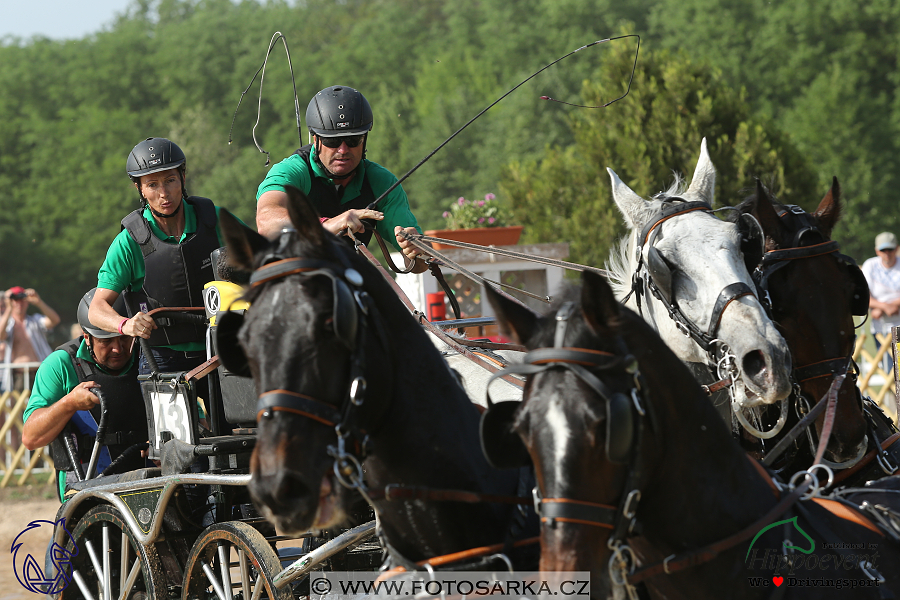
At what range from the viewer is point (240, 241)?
2.52 metres

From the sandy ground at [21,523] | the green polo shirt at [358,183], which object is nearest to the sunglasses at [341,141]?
the green polo shirt at [358,183]

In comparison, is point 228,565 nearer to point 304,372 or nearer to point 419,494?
point 419,494

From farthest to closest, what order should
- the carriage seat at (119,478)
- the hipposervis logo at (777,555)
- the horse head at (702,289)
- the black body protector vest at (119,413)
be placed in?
1. the black body protector vest at (119,413)
2. the carriage seat at (119,478)
3. the horse head at (702,289)
4. the hipposervis logo at (777,555)

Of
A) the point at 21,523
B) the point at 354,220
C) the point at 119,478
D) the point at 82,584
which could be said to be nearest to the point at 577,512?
the point at 354,220

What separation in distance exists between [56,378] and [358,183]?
255cm

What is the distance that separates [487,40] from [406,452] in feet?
141

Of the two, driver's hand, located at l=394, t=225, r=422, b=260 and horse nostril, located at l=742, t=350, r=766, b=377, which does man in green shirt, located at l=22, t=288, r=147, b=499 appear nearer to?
driver's hand, located at l=394, t=225, r=422, b=260

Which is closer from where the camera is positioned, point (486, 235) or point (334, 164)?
point (334, 164)

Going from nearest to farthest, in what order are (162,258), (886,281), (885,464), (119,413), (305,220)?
(305,220) < (885,464) < (162,258) < (119,413) < (886,281)

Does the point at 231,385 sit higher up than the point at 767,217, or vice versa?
the point at 767,217

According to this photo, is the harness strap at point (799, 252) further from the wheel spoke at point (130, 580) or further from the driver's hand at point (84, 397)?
the driver's hand at point (84, 397)

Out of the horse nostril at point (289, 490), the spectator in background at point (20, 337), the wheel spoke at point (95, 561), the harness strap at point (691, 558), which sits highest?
the horse nostril at point (289, 490)

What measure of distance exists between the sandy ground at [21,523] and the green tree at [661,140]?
889 cm

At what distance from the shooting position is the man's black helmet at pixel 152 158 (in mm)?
4707
